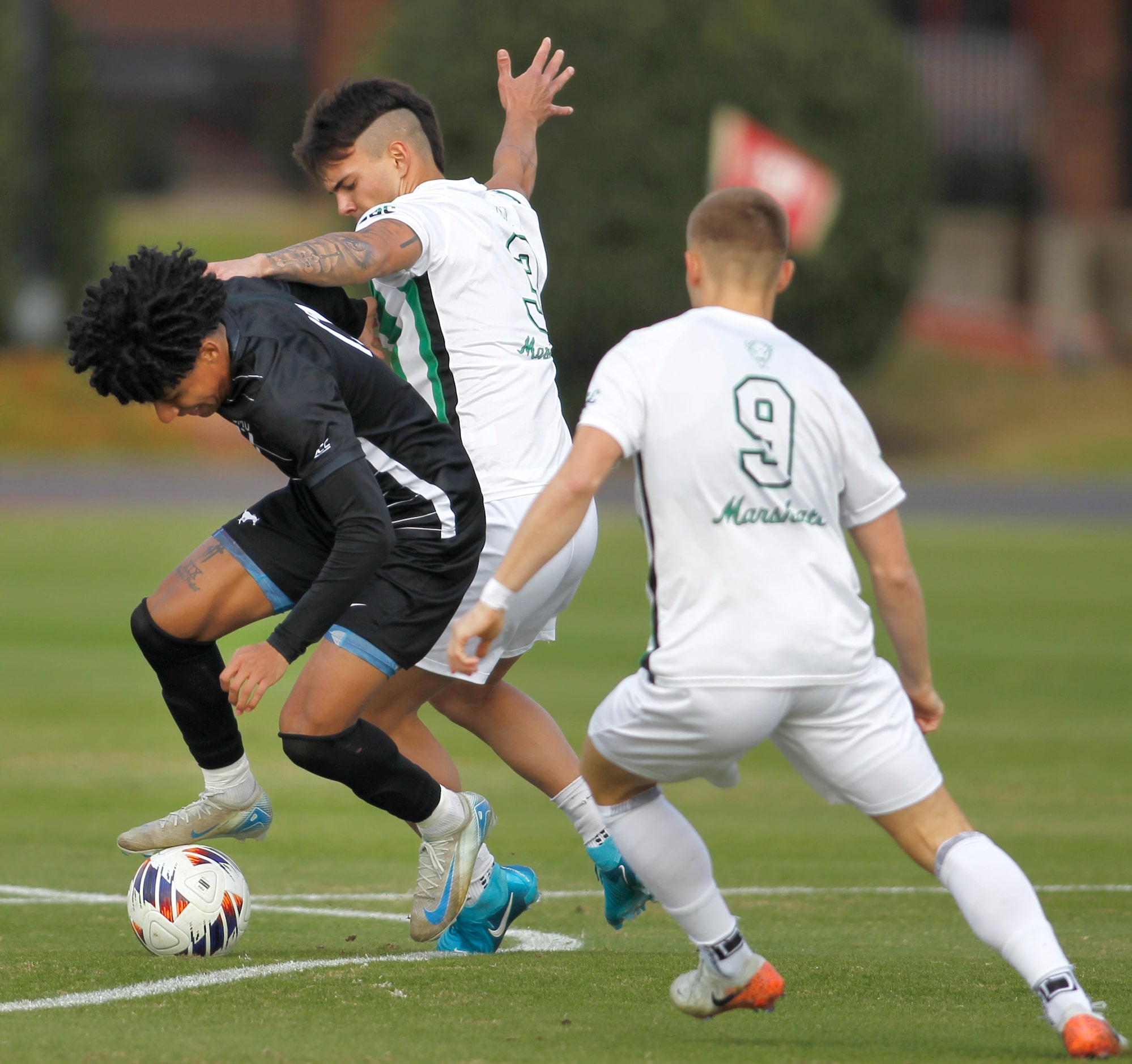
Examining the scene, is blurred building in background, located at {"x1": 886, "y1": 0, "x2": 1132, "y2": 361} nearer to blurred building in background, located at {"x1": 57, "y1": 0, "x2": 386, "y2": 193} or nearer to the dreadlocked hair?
blurred building in background, located at {"x1": 57, "y1": 0, "x2": 386, "y2": 193}

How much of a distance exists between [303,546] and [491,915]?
1.29 meters

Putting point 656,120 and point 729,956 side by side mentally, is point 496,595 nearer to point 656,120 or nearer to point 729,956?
point 729,956

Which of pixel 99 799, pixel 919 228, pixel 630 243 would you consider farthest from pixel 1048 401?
pixel 99 799

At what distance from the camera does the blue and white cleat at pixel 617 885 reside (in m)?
5.75

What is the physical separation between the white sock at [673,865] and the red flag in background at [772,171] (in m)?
25.5

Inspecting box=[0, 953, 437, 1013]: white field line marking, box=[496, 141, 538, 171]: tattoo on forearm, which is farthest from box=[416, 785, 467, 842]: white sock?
box=[496, 141, 538, 171]: tattoo on forearm

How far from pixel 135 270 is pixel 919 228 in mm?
29503

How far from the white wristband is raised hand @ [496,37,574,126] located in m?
2.91

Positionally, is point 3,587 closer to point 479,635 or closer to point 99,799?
point 99,799

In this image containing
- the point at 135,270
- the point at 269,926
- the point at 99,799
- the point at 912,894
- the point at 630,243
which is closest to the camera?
the point at 135,270

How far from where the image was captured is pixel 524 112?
677cm

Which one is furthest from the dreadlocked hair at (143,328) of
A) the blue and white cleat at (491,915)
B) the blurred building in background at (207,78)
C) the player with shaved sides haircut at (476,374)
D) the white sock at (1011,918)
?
the blurred building in background at (207,78)

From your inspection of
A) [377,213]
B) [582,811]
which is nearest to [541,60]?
[377,213]

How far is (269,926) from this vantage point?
6078 mm
